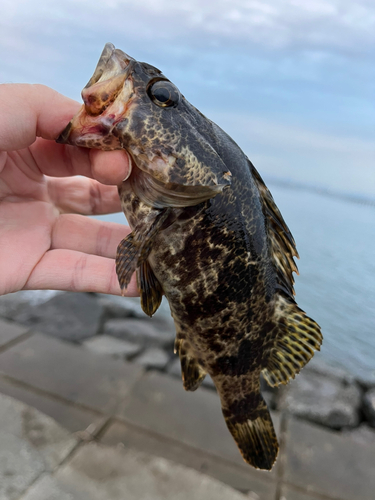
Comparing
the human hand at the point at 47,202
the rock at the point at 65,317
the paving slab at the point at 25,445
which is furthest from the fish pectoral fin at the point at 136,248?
the rock at the point at 65,317

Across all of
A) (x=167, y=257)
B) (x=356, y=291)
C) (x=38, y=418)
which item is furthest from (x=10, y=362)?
(x=356, y=291)

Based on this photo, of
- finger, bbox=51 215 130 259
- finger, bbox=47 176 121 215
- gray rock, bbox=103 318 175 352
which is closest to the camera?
finger, bbox=51 215 130 259

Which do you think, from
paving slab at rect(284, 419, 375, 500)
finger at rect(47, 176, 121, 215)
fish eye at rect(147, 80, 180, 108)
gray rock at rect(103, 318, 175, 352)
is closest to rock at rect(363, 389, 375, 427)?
paving slab at rect(284, 419, 375, 500)

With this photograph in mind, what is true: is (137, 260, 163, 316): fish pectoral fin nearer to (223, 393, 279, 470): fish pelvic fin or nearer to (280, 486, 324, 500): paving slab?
(223, 393, 279, 470): fish pelvic fin

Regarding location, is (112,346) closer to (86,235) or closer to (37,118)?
(86,235)

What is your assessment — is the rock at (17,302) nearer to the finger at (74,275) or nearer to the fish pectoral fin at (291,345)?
the finger at (74,275)

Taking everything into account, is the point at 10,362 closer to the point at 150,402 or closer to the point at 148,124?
the point at 150,402

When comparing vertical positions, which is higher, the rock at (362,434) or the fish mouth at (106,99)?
the fish mouth at (106,99)
